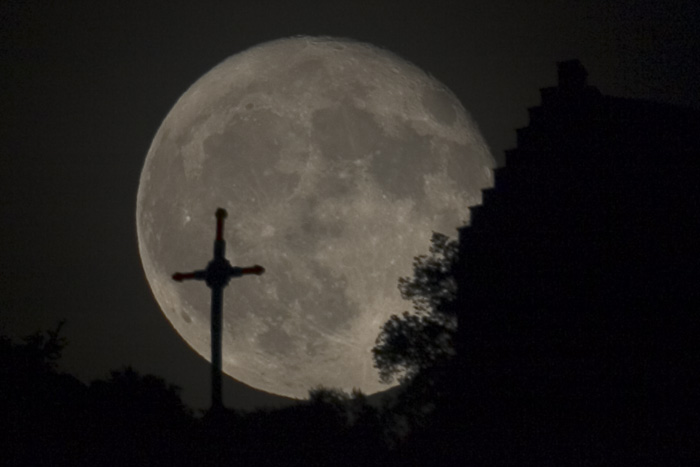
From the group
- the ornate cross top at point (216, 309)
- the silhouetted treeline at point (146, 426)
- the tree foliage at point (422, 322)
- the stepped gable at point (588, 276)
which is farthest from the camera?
the tree foliage at point (422, 322)

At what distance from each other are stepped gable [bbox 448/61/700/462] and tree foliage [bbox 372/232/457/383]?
77.5 inches

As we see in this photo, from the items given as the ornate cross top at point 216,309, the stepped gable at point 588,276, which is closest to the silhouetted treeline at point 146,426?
the ornate cross top at point 216,309

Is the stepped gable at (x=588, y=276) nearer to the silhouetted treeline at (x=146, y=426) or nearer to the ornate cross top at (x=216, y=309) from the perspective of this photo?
the silhouetted treeline at (x=146, y=426)

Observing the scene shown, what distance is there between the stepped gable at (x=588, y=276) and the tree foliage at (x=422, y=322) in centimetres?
197

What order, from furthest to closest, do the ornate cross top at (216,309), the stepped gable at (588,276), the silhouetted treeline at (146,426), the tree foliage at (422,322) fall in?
the tree foliage at (422,322)
the stepped gable at (588,276)
the silhouetted treeline at (146,426)
the ornate cross top at (216,309)

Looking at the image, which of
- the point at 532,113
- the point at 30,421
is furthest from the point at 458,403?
the point at 30,421

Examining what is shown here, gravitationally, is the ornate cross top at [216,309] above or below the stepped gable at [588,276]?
below

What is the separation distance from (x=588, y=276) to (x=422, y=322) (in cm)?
674

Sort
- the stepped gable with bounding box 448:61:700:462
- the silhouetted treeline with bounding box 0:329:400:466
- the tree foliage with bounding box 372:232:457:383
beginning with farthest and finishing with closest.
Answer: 1. the tree foliage with bounding box 372:232:457:383
2. the stepped gable with bounding box 448:61:700:462
3. the silhouetted treeline with bounding box 0:329:400:466

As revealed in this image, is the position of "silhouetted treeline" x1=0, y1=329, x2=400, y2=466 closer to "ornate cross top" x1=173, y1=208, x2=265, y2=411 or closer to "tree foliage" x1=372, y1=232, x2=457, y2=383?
"ornate cross top" x1=173, y1=208, x2=265, y2=411

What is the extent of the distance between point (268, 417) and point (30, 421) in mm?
11348

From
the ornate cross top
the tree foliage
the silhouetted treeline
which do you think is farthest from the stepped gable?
the ornate cross top

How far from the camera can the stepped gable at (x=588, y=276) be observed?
24922 millimetres

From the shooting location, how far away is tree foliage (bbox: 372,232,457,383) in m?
30.6
